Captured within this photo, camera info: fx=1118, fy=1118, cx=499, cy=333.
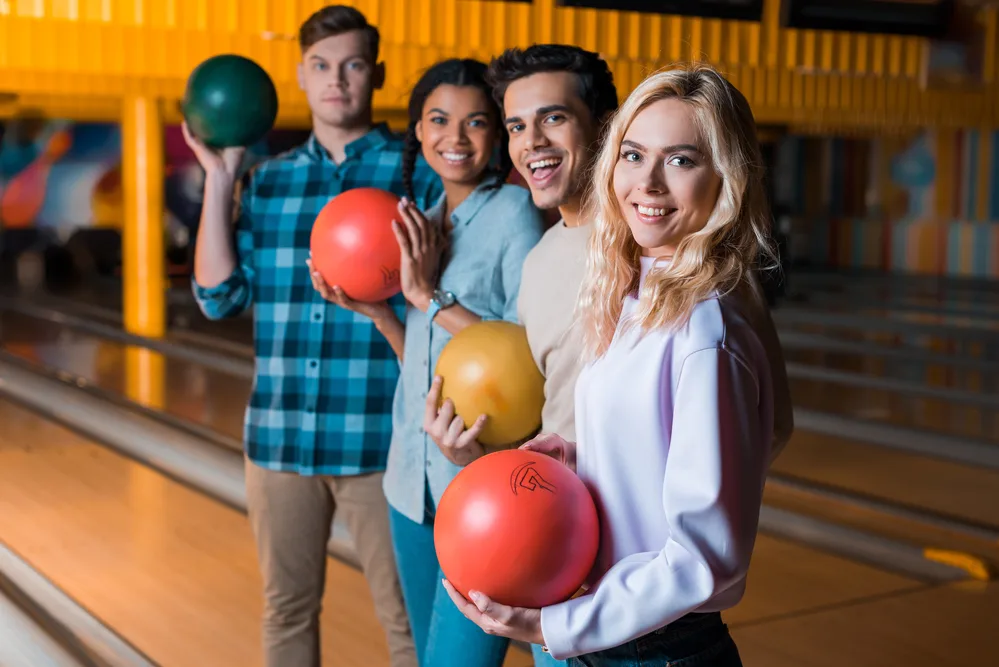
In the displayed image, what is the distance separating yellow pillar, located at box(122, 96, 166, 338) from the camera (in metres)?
8.02

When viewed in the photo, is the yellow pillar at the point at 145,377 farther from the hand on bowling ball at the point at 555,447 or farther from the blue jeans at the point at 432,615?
the hand on bowling ball at the point at 555,447

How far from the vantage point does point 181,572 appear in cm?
329

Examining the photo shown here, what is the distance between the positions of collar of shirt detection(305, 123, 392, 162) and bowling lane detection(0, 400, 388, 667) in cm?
125

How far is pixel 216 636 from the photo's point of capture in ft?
9.28

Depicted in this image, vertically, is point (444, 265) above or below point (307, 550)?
above

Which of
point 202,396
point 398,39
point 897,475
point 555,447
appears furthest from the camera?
point 202,396

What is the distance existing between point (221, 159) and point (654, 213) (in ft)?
A: 3.92

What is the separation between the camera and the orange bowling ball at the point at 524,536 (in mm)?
1134

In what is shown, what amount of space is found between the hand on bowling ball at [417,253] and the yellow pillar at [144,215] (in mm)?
6763

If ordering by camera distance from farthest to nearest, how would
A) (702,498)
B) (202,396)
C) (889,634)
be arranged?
(202,396) < (889,634) < (702,498)

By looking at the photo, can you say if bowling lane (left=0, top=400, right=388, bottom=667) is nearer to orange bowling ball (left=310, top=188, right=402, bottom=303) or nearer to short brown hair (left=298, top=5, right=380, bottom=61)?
orange bowling ball (left=310, top=188, right=402, bottom=303)

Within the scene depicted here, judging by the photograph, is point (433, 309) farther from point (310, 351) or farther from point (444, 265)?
point (310, 351)

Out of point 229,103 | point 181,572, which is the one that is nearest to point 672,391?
point 229,103

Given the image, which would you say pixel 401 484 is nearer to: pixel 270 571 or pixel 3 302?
pixel 270 571
